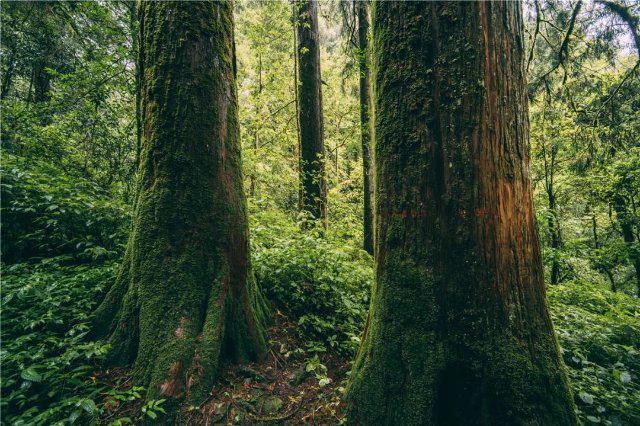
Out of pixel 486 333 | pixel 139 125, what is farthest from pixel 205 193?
pixel 486 333

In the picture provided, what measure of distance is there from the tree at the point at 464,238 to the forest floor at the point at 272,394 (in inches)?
24.9

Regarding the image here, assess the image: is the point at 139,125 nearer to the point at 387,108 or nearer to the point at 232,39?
the point at 232,39

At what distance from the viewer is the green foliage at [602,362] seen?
7.43 feet

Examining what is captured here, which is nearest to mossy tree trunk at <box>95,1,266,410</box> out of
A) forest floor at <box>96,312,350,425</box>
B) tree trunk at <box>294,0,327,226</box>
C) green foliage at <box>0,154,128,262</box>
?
forest floor at <box>96,312,350,425</box>

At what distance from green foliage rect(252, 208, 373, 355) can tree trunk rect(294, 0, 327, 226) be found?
299 cm

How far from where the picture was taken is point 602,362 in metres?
3.15

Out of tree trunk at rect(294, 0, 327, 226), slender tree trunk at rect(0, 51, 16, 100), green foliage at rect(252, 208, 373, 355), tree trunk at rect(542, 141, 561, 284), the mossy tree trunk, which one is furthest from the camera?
tree trunk at rect(542, 141, 561, 284)

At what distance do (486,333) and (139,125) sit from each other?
12.2 feet

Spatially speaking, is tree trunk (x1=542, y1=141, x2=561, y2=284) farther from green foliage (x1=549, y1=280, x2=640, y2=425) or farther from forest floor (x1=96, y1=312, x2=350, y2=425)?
forest floor (x1=96, y1=312, x2=350, y2=425)

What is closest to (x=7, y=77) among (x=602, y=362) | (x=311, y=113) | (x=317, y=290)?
(x=311, y=113)

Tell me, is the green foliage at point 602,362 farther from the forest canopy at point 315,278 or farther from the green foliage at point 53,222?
the green foliage at point 53,222

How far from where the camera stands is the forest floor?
238 cm

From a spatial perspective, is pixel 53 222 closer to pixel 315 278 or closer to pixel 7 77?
pixel 315 278

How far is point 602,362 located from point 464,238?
2.78m
